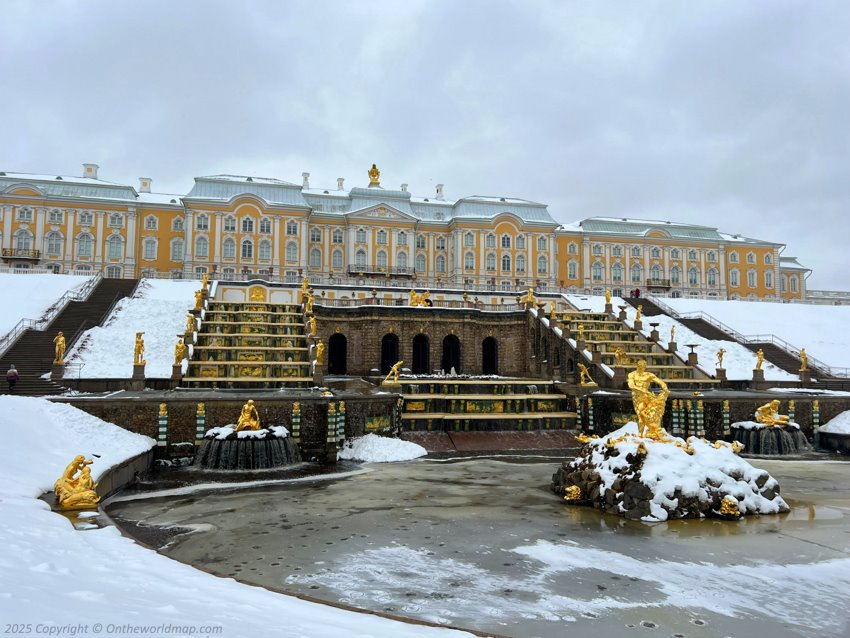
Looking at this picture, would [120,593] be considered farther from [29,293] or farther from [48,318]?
[29,293]

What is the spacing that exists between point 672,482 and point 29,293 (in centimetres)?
4283

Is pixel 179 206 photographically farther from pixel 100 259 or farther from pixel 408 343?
pixel 408 343

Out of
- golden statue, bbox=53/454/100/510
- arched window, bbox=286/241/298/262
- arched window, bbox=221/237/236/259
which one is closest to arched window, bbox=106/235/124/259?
arched window, bbox=221/237/236/259

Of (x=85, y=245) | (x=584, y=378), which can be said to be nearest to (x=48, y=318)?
(x=584, y=378)

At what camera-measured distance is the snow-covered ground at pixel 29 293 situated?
118 feet

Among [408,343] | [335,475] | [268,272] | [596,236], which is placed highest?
[596,236]

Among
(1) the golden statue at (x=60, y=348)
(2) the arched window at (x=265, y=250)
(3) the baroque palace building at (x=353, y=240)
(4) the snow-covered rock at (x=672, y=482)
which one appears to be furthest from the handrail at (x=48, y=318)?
(4) the snow-covered rock at (x=672, y=482)

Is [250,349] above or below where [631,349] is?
below

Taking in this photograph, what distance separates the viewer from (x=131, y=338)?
33438 mm

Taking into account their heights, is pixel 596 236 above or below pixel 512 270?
above

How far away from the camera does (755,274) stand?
8262 cm

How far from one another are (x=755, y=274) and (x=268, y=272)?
213 feet

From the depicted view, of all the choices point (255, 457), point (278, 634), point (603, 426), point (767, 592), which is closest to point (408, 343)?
point (603, 426)

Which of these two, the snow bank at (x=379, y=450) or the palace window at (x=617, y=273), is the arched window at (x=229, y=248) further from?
the snow bank at (x=379, y=450)
